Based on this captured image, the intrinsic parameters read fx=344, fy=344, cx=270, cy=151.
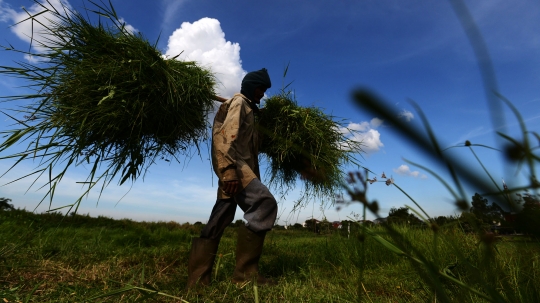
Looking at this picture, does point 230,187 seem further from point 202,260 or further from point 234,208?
point 202,260

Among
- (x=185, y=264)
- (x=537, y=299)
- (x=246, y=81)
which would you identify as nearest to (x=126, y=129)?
(x=246, y=81)

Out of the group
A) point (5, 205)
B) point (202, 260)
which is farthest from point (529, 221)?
point (5, 205)

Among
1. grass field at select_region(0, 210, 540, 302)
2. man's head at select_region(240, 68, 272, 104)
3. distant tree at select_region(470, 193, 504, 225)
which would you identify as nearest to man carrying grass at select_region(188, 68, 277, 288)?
grass field at select_region(0, 210, 540, 302)

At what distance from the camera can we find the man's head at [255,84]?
130 inches

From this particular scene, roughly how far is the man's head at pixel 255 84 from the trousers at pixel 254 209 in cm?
94

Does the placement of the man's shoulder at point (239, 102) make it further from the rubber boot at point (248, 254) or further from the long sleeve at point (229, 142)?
the rubber boot at point (248, 254)

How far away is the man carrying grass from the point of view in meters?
2.73

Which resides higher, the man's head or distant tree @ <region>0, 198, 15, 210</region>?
the man's head

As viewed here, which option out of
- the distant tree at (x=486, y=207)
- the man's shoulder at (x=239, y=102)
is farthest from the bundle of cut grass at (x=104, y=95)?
the distant tree at (x=486, y=207)

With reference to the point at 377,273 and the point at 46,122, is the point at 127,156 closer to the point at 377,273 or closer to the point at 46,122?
the point at 46,122

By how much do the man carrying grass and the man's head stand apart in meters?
0.35

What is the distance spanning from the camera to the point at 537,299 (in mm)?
440

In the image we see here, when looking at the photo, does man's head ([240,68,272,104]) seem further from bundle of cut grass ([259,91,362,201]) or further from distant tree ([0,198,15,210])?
distant tree ([0,198,15,210])

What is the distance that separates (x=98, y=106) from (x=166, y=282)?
1.49 metres
